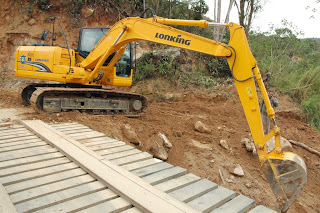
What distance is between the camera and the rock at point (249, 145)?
6836 millimetres

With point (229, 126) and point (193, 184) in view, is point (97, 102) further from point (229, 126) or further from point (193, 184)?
point (193, 184)

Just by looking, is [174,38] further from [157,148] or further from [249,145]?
[249,145]

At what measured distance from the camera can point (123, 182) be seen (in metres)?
2.64

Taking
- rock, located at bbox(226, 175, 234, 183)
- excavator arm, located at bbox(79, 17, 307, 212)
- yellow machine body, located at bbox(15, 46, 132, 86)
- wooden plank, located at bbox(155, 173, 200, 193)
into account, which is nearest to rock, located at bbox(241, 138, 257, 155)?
rock, located at bbox(226, 175, 234, 183)

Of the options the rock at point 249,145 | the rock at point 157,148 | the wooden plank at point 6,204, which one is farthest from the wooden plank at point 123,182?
the rock at point 249,145

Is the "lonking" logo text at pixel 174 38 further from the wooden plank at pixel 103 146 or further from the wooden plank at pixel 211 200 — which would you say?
the wooden plank at pixel 211 200

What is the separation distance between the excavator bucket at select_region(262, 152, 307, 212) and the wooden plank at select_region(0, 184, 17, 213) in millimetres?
3265

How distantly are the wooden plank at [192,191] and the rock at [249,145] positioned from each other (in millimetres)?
4321

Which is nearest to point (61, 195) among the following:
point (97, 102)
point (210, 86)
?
point (97, 102)

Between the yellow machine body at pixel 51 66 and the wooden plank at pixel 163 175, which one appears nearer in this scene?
the wooden plank at pixel 163 175

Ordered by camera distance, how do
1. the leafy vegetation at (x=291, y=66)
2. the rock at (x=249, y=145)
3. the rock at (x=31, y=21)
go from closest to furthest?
the rock at (x=249, y=145)
the leafy vegetation at (x=291, y=66)
the rock at (x=31, y=21)

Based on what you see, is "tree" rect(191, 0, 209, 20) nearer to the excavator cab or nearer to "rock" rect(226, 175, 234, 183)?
the excavator cab

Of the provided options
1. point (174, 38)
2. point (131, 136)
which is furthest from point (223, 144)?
point (174, 38)

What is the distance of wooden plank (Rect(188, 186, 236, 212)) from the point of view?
7.90 ft
